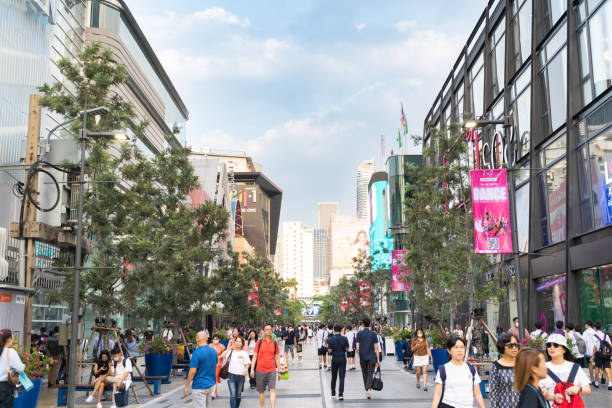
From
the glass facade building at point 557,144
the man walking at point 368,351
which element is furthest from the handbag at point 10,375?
the glass facade building at point 557,144

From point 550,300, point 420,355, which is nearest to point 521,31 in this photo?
point 550,300

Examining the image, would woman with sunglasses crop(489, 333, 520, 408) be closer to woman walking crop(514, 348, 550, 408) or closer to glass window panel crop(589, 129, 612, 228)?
woman walking crop(514, 348, 550, 408)

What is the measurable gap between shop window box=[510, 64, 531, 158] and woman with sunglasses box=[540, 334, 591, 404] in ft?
81.9

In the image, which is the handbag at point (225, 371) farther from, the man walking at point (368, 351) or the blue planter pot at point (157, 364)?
the blue planter pot at point (157, 364)

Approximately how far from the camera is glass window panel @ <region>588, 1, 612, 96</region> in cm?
2161

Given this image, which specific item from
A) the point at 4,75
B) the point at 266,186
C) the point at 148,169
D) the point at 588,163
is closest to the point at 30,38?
the point at 4,75

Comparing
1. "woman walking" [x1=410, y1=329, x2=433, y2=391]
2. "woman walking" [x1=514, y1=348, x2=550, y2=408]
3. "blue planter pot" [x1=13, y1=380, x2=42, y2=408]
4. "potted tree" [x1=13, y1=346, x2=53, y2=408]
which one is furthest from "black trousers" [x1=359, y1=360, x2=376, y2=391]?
"woman walking" [x1=514, y1=348, x2=550, y2=408]

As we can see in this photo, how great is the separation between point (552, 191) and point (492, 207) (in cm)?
1140

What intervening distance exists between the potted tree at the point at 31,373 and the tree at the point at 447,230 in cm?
1633

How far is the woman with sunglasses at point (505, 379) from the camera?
646 cm

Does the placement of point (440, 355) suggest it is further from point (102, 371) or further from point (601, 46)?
point (601, 46)

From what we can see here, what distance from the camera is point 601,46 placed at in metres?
22.1

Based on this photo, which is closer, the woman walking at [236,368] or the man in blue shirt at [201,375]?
the man in blue shirt at [201,375]

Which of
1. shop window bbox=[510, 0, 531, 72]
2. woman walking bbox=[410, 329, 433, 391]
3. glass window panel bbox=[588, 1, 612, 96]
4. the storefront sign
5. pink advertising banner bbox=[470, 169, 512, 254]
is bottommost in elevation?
woman walking bbox=[410, 329, 433, 391]
